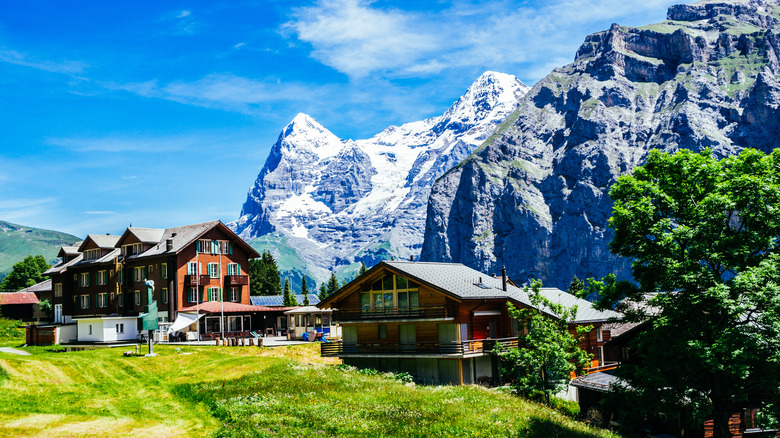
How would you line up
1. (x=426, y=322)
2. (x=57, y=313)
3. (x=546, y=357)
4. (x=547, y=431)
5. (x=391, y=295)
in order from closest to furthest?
(x=547, y=431)
(x=546, y=357)
(x=426, y=322)
(x=391, y=295)
(x=57, y=313)

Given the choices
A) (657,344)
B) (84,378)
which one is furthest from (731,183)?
(84,378)

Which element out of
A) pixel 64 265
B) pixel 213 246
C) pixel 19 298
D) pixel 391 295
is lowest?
pixel 391 295

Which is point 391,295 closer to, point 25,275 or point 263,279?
point 263,279

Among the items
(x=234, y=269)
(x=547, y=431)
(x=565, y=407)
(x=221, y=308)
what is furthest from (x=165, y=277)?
(x=547, y=431)

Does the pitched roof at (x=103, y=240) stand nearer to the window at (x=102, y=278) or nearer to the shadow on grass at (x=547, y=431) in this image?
the window at (x=102, y=278)

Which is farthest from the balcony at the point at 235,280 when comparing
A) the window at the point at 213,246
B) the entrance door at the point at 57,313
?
the entrance door at the point at 57,313

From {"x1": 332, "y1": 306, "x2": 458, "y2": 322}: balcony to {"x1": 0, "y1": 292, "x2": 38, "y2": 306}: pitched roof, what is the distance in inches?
3248

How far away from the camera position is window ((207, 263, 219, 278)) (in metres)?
86.3

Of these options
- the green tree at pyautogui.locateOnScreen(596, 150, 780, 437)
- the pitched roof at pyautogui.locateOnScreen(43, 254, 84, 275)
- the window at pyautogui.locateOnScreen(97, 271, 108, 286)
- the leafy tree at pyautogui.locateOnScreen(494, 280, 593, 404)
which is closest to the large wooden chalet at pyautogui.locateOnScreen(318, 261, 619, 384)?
the leafy tree at pyautogui.locateOnScreen(494, 280, 593, 404)

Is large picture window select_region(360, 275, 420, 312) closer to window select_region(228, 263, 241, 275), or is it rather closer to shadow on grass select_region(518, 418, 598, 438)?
shadow on grass select_region(518, 418, 598, 438)

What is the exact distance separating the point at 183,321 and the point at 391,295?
105ft

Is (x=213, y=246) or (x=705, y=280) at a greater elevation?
(x=213, y=246)

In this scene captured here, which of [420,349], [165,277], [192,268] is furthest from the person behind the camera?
[192,268]

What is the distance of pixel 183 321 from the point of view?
7412 centimetres
